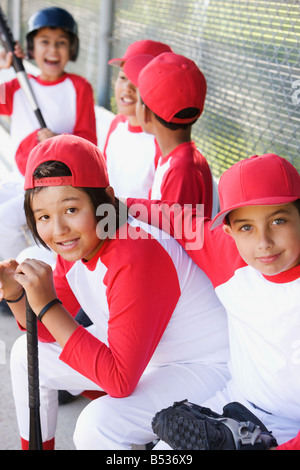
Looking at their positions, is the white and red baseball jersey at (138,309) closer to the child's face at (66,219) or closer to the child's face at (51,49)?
the child's face at (66,219)

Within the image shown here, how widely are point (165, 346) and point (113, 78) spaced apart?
119 inches

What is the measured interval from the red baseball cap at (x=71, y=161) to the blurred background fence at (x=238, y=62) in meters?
1.09

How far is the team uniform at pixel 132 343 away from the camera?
5.48 ft

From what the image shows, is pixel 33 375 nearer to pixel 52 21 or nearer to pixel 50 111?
pixel 50 111

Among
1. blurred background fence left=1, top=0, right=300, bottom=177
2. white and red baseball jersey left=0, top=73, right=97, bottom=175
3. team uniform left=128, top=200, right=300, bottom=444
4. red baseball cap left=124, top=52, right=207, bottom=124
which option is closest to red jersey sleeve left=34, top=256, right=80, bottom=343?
team uniform left=128, top=200, right=300, bottom=444

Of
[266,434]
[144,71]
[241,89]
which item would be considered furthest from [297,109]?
[266,434]

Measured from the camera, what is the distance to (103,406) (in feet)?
5.68

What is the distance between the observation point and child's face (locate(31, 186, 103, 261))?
1.71 meters

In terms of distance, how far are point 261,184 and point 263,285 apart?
304mm

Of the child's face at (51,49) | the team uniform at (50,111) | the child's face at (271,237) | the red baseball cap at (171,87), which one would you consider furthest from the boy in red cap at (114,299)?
the child's face at (51,49)

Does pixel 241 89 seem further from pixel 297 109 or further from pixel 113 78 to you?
pixel 113 78
